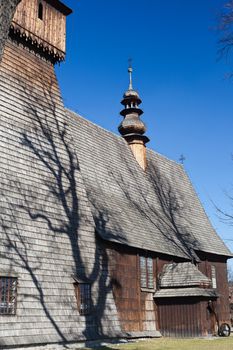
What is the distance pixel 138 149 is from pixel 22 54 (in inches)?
422

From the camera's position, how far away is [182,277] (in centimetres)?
2122

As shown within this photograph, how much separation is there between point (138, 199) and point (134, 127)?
214 inches

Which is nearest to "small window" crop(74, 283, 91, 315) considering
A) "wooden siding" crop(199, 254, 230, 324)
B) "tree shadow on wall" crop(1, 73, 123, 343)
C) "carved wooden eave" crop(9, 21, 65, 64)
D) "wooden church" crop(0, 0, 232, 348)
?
"wooden church" crop(0, 0, 232, 348)

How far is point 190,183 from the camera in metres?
31.4

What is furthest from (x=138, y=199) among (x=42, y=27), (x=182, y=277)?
(x=42, y=27)

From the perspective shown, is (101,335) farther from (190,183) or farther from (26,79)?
(190,183)

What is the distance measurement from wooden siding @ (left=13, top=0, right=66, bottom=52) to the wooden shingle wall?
82 centimetres

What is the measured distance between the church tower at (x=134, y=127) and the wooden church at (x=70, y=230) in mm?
1126

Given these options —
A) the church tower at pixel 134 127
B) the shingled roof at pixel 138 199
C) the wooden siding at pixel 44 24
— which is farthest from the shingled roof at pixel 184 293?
the wooden siding at pixel 44 24

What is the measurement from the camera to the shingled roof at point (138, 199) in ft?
64.9

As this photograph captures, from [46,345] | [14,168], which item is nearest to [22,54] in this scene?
[14,168]

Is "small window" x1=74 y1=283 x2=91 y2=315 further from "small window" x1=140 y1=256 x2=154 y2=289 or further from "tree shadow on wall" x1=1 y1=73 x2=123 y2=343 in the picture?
"small window" x1=140 y1=256 x2=154 y2=289

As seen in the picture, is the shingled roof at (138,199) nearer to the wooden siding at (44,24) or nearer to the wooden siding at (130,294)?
the wooden siding at (130,294)

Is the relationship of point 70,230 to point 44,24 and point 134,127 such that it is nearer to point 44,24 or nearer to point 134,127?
point 44,24
